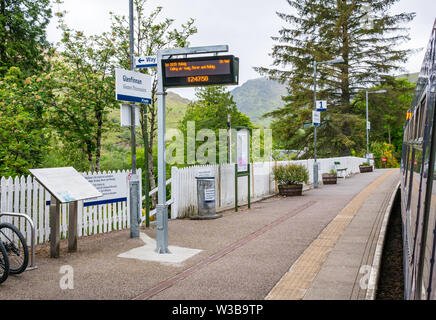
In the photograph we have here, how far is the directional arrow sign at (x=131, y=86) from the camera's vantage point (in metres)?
8.29

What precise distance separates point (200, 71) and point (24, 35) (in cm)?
2701

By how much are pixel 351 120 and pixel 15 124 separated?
35139 mm

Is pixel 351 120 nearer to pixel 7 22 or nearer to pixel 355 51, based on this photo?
pixel 355 51

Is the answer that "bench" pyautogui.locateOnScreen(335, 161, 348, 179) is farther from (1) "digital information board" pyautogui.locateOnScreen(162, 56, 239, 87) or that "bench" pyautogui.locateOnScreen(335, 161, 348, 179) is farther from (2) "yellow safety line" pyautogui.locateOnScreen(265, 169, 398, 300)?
(1) "digital information board" pyautogui.locateOnScreen(162, 56, 239, 87)

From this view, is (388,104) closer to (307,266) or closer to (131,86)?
(131,86)

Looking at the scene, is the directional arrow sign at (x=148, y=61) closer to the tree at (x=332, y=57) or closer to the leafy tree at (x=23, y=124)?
the leafy tree at (x=23, y=124)

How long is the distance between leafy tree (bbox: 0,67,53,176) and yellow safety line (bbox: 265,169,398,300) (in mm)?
8673

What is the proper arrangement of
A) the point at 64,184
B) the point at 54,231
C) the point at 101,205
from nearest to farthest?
the point at 54,231 → the point at 64,184 → the point at 101,205

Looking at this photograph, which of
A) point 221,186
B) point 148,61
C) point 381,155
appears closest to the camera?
point 148,61

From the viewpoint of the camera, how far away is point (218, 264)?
6.75 meters

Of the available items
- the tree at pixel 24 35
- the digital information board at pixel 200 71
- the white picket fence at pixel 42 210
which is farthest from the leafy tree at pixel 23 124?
the tree at pixel 24 35

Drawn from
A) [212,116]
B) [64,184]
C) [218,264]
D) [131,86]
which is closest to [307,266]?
[218,264]

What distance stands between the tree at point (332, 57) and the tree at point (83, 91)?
28488 mm

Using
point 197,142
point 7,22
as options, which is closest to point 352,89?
point 197,142
